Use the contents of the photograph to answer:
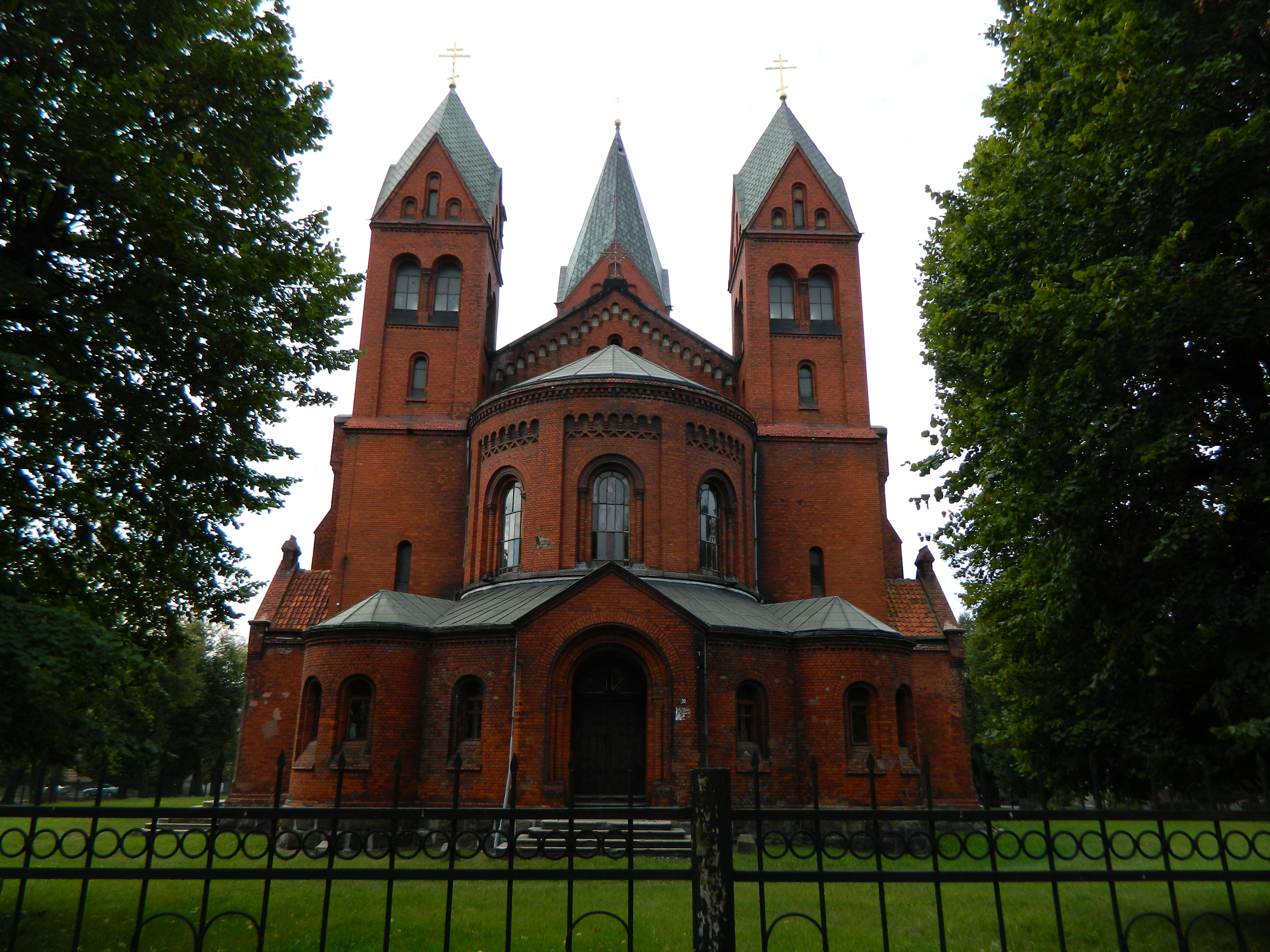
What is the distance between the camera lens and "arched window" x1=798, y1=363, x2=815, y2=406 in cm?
2694

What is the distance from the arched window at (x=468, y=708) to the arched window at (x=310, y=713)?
3.09 m

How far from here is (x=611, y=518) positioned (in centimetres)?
2211

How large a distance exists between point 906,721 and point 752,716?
12.6ft

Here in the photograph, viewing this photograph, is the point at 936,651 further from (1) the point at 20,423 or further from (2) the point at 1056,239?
(1) the point at 20,423

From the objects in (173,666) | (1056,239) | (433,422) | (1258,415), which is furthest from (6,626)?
(173,666)

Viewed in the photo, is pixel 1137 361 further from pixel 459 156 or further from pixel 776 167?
pixel 459 156

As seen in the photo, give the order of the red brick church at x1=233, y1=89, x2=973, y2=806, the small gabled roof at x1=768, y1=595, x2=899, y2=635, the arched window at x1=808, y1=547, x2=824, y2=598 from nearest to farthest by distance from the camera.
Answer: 1. the red brick church at x1=233, y1=89, x2=973, y2=806
2. the small gabled roof at x1=768, y1=595, x2=899, y2=635
3. the arched window at x1=808, y1=547, x2=824, y2=598

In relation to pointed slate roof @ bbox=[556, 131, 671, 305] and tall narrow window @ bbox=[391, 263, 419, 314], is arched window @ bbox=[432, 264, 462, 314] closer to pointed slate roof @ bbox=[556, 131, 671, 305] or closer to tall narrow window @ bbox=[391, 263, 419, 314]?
tall narrow window @ bbox=[391, 263, 419, 314]

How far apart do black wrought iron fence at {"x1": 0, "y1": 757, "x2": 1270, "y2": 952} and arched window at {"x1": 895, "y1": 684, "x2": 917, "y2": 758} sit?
5.28ft

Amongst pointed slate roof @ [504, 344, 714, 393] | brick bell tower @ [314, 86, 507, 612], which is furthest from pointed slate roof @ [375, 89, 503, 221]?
pointed slate roof @ [504, 344, 714, 393]

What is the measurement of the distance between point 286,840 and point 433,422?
508 inches

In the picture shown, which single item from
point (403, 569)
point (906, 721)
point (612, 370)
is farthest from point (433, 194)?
point (906, 721)

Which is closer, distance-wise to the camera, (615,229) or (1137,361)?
(1137,361)

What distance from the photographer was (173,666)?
41156 millimetres
